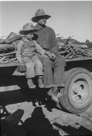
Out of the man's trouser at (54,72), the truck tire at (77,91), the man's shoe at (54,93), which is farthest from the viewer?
the truck tire at (77,91)

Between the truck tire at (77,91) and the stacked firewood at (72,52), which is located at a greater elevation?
the stacked firewood at (72,52)

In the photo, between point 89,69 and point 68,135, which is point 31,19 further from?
point 68,135

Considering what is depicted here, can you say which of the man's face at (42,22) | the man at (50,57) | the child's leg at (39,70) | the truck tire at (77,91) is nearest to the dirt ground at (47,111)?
the truck tire at (77,91)

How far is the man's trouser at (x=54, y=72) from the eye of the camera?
4953 millimetres

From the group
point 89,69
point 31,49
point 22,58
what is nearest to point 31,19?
point 31,49

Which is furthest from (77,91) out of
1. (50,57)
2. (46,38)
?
(46,38)

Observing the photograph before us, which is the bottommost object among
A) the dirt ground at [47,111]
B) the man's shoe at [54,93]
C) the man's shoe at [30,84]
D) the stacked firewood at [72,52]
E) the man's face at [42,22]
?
the dirt ground at [47,111]

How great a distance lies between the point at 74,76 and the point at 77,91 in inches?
19.5

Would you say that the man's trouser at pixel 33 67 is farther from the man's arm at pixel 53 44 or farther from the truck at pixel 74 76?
the man's arm at pixel 53 44

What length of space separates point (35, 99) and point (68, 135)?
232 cm

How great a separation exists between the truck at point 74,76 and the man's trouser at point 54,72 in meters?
0.29

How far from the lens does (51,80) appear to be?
506 centimetres

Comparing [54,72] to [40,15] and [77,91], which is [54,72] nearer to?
[77,91]

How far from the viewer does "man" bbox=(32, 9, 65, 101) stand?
4996 mm
